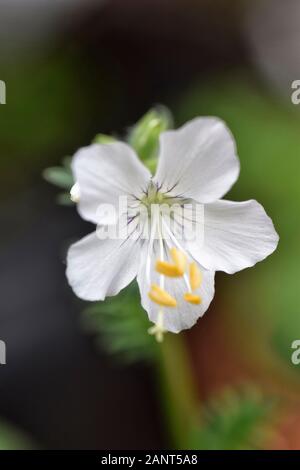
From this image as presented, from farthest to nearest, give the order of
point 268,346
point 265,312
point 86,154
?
point 265,312 < point 268,346 < point 86,154

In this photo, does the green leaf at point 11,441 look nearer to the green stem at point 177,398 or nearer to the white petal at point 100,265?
the green stem at point 177,398

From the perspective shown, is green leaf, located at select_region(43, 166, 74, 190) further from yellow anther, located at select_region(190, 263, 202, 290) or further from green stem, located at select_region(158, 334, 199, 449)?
green stem, located at select_region(158, 334, 199, 449)

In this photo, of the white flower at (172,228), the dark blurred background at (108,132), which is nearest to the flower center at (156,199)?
the white flower at (172,228)

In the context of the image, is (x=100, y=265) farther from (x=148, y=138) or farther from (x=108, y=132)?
(x=108, y=132)

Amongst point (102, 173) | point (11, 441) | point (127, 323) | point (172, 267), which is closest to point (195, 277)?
point (172, 267)

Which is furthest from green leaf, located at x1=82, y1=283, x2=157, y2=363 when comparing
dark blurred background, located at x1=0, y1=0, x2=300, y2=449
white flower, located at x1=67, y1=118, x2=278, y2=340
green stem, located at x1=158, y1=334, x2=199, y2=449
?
dark blurred background, located at x1=0, y1=0, x2=300, y2=449

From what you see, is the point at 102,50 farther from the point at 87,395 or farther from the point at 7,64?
the point at 87,395
